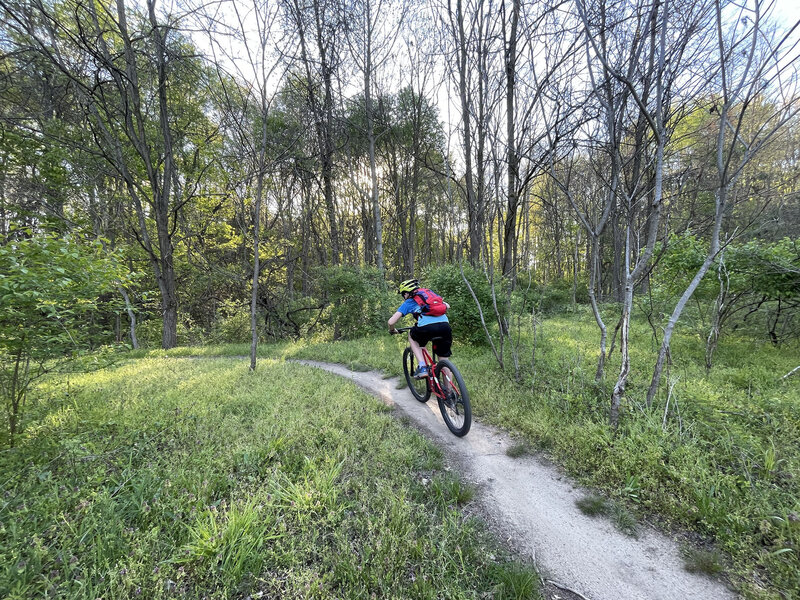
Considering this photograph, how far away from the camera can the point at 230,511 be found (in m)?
2.12

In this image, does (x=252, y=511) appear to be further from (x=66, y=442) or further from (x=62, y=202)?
(x=62, y=202)

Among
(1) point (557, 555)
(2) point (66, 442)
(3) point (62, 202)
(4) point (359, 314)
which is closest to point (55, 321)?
(2) point (66, 442)

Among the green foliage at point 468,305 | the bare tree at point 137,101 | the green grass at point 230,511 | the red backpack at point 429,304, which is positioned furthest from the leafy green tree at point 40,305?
the bare tree at point 137,101

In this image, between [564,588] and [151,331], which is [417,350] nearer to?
[564,588]

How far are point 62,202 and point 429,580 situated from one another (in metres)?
16.1

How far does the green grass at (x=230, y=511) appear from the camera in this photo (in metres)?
1.72

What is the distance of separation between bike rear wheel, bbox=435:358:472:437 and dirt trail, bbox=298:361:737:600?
32cm

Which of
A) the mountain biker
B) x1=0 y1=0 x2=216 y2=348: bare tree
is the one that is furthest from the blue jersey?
x1=0 y1=0 x2=216 y2=348: bare tree

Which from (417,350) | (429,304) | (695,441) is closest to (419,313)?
(429,304)

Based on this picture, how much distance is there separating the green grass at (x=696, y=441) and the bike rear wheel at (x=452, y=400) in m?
0.51

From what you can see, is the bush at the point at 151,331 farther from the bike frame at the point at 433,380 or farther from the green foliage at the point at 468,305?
the bike frame at the point at 433,380

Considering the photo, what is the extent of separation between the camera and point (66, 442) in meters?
2.58

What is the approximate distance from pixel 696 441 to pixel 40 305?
20.5 feet

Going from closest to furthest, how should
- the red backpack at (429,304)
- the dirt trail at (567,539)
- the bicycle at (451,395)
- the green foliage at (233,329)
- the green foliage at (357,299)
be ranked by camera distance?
the dirt trail at (567,539) → the bicycle at (451,395) → the red backpack at (429,304) → the green foliage at (357,299) → the green foliage at (233,329)
